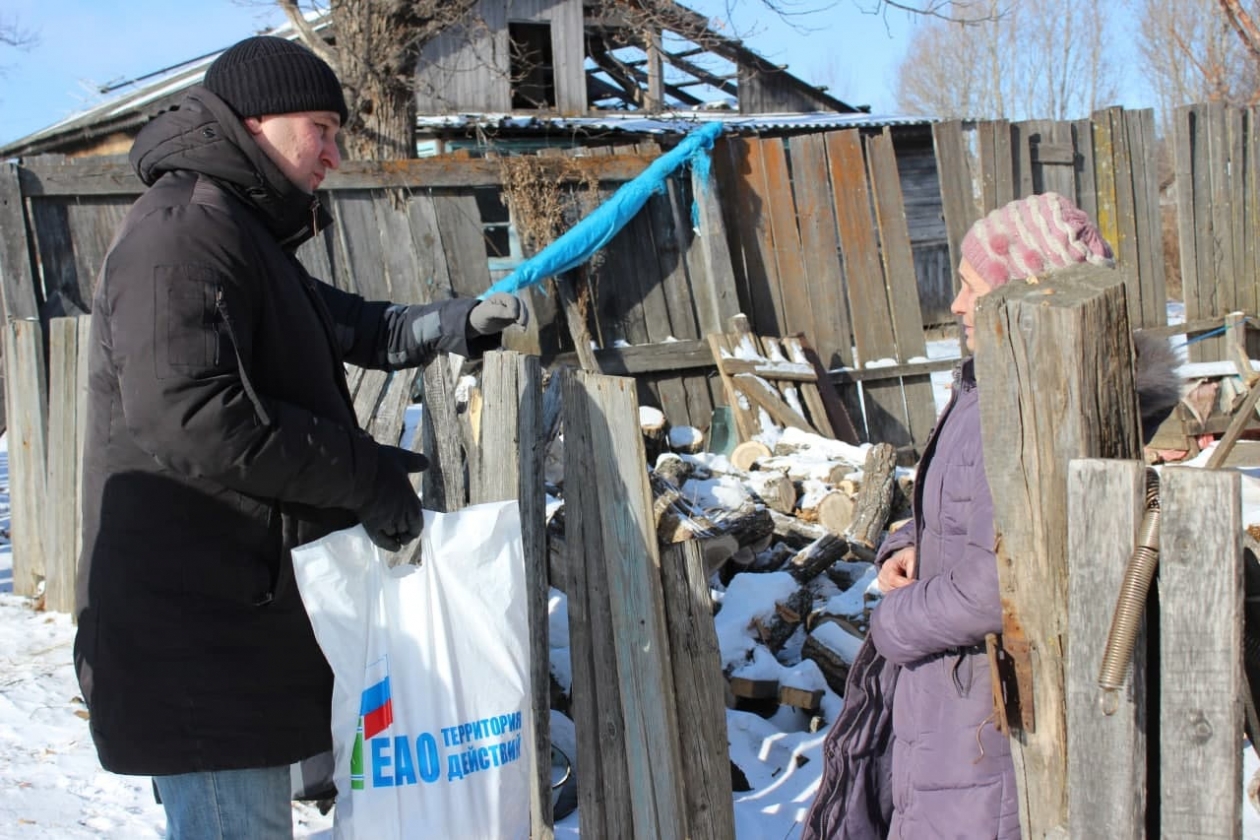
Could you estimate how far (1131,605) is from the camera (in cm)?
139

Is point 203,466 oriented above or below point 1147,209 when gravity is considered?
below

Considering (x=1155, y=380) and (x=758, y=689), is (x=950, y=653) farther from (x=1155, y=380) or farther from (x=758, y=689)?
(x=758, y=689)

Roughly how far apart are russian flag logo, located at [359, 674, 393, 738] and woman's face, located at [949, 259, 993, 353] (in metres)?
1.33

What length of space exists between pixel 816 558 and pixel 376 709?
3.33 metres

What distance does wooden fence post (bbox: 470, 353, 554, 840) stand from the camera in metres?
2.67

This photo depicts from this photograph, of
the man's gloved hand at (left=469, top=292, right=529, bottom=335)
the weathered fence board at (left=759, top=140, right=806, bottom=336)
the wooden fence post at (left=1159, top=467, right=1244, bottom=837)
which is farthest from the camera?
the weathered fence board at (left=759, top=140, right=806, bottom=336)

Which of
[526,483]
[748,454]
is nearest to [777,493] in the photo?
[748,454]

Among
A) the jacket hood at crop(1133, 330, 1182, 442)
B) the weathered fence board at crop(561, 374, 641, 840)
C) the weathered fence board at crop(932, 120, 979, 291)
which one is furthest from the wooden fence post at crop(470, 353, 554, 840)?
the weathered fence board at crop(932, 120, 979, 291)

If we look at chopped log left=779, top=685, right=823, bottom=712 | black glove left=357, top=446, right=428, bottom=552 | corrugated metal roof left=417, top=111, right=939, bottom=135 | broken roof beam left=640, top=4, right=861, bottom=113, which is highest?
broken roof beam left=640, top=4, right=861, bottom=113

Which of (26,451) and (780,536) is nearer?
(26,451)

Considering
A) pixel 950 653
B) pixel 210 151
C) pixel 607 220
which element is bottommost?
pixel 950 653

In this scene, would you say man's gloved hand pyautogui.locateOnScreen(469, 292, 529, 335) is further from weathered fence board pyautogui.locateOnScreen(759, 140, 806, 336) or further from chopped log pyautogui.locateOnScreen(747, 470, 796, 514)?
weathered fence board pyautogui.locateOnScreen(759, 140, 806, 336)

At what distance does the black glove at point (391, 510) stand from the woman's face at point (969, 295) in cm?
114

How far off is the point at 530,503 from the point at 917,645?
3.68 feet
